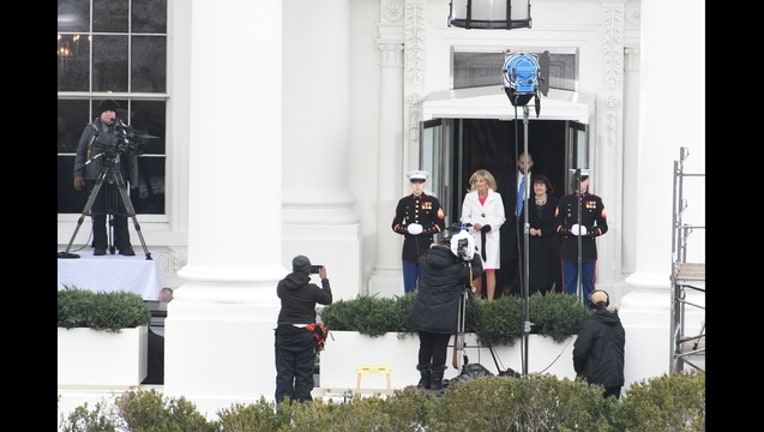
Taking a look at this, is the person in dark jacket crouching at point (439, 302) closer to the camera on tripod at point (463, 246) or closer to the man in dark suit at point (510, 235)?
the camera on tripod at point (463, 246)

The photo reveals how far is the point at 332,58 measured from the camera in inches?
651

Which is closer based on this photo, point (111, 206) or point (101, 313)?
point (101, 313)

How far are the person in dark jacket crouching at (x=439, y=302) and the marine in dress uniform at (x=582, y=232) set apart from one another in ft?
12.3

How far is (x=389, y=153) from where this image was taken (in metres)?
17.3

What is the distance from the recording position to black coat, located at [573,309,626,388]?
11258 mm

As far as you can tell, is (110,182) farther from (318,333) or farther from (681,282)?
(681,282)

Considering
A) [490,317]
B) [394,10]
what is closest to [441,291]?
[490,317]

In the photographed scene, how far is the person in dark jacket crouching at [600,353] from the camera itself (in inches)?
443

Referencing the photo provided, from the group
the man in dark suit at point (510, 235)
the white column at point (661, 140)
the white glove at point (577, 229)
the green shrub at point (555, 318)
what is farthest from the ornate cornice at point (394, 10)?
the green shrub at point (555, 318)

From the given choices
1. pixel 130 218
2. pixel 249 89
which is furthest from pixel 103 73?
pixel 249 89

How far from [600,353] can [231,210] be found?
338 centimetres

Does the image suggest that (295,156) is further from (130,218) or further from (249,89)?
(249,89)

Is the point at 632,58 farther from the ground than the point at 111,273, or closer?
farther from the ground
